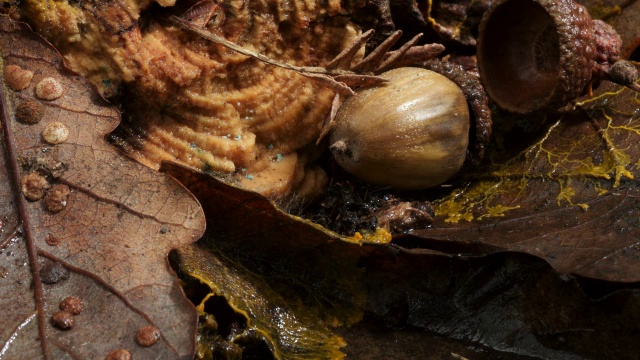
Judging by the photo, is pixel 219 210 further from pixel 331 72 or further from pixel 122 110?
pixel 331 72

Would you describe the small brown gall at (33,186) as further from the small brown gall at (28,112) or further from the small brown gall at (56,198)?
the small brown gall at (28,112)

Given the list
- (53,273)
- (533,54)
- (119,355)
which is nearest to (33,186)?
(53,273)

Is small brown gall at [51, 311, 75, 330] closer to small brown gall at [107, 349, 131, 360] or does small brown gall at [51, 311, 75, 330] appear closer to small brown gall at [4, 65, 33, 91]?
small brown gall at [107, 349, 131, 360]

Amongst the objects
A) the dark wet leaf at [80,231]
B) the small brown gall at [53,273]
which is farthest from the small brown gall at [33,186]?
the small brown gall at [53,273]

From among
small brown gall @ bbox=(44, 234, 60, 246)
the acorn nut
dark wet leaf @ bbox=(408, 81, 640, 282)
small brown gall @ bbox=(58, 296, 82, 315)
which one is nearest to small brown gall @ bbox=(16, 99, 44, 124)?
small brown gall @ bbox=(44, 234, 60, 246)

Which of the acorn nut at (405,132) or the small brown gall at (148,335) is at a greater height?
the acorn nut at (405,132)

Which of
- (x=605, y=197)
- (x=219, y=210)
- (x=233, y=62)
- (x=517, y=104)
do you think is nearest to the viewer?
(x=219, y=210)

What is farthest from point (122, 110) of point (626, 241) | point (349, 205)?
point (626, 241)

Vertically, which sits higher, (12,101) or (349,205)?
(12,101)
